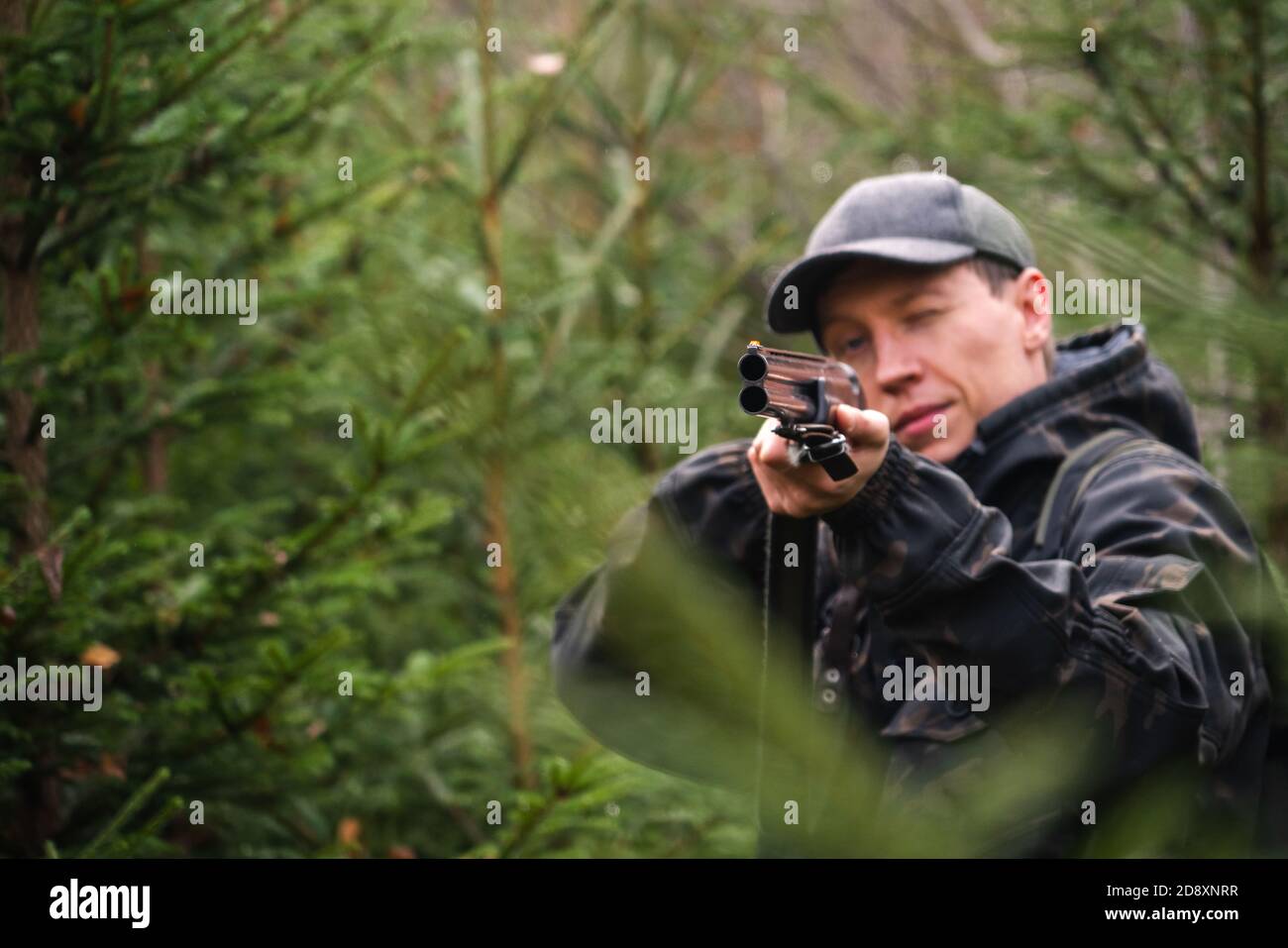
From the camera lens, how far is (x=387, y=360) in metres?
4.33

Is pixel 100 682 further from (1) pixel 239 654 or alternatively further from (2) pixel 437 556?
(2) pixel 437 556

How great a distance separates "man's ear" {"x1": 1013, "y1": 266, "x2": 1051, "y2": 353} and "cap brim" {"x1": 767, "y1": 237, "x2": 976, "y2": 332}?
16cm

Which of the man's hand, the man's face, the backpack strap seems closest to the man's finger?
the man's hand

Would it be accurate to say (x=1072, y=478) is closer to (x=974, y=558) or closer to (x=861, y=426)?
(x=974, y=558)

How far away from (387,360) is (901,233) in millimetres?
2309

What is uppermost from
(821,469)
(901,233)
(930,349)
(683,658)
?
(901,233)

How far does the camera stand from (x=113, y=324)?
298cm

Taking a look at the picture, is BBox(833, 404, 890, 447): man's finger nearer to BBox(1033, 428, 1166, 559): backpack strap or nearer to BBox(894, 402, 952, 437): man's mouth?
BBox(1033, 428, 1166, 559): backpack strap

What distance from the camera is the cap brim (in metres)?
2.38

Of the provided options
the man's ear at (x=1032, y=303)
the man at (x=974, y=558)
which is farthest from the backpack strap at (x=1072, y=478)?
the man's ear at (x=1032, y=303)

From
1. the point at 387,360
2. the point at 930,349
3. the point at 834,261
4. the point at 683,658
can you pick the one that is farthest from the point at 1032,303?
the point at 387,360
